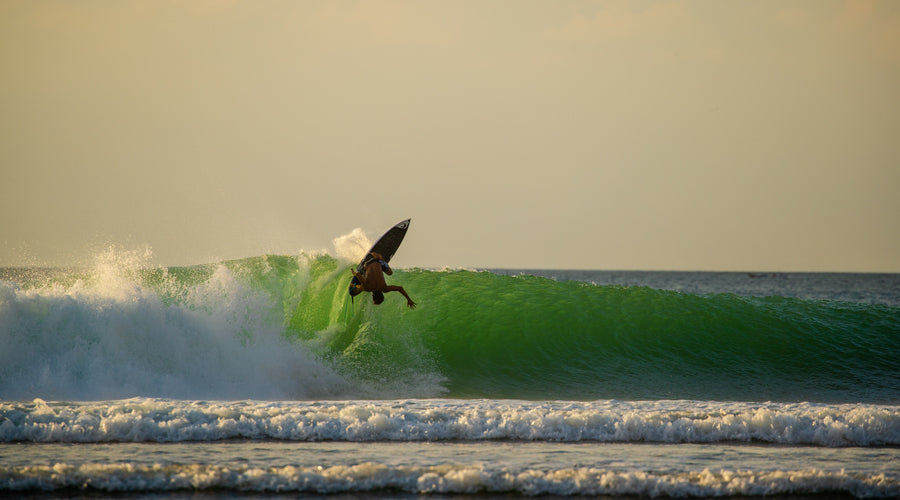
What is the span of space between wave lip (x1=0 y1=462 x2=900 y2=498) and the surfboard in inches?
251

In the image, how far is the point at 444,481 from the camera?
193 inches

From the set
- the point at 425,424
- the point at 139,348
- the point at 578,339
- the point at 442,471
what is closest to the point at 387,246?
the point at 578,339

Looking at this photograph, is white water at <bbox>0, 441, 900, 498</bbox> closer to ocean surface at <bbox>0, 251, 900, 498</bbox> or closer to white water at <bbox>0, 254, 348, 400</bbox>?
ocean surface at <bbox>0, 251, 900, 498</bbox>

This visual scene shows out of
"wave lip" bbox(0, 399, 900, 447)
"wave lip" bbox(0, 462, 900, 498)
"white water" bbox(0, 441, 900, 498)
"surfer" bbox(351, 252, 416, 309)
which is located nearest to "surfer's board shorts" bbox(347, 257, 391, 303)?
"surfer" bbox(351, 252, 416, 309)

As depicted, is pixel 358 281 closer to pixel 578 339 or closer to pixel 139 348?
pixel 139 348

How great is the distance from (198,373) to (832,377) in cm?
957

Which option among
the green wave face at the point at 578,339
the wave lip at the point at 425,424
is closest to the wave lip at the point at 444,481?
the wave lip at the point at 425,424

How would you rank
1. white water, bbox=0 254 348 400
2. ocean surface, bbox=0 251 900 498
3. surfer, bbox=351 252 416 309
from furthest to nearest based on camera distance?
surfer, bbox=351 252 416 309 < white water, bbox=0 254 348 400 < ocean surface, bbox=0 251 900 498

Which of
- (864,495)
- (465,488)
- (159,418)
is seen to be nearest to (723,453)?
(864,495)

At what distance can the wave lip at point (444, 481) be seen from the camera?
192 inches

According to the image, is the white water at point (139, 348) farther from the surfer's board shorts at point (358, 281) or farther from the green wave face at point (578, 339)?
the surfer's board shorts at point (358, 281)

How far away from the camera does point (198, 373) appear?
970 cm

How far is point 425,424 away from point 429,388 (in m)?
3.53

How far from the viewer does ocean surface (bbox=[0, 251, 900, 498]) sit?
16.5ft
